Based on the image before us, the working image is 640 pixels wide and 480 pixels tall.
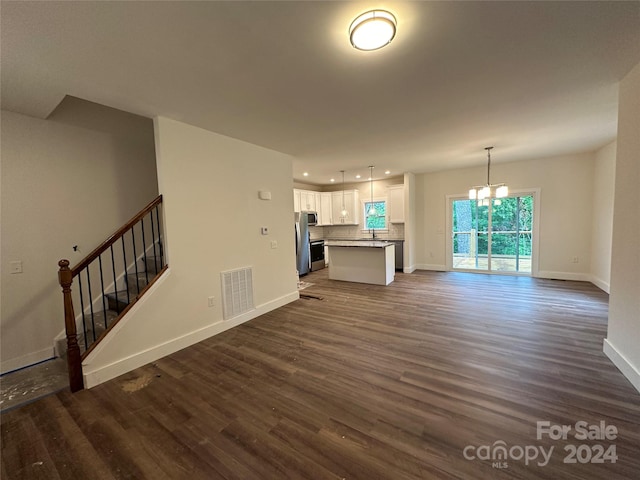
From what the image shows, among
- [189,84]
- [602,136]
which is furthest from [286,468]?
[602,136]

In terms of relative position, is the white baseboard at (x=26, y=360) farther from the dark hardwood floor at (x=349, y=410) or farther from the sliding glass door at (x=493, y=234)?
the sliding glass door at (x=493, y=234)

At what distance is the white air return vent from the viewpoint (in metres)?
3.53

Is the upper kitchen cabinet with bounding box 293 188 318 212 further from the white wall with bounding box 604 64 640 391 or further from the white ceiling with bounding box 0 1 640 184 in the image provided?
the white wall with bounding box 604 64 640 391

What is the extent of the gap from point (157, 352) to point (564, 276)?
786 centimetres

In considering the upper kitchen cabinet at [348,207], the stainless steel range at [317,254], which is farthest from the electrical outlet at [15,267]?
the upper kitchen cabinet at [348,207]

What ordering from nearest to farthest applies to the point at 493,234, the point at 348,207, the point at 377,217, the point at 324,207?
the point at 493,234, the point at 377,217, the point at 348,207, the point at 324,207

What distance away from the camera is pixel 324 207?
827 cm

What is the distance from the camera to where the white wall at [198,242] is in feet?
8.77

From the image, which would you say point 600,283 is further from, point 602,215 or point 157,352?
point 157,352

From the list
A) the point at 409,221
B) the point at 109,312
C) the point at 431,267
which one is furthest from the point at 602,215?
the point at 109,312

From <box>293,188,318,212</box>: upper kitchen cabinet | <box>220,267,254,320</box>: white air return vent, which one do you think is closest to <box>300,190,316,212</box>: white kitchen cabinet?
<box>293,188,318,212</box>: upper kitchen cabinet

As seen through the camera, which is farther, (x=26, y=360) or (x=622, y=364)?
(x=26, y=360)

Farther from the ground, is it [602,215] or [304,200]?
[304,200]

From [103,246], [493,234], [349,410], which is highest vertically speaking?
[103,246]
